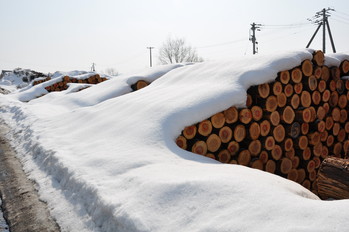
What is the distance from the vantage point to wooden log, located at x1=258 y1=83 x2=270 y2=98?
4.35 m

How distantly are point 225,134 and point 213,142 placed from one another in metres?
0.26

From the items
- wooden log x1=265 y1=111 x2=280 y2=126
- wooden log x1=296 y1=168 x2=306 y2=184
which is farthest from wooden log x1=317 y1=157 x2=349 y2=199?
wooden log x1=296 y1=168 x2=306 y2=184

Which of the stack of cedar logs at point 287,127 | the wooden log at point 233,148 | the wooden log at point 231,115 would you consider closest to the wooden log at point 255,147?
the stack of cedar logs at point 287,127

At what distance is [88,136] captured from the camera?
4.50 meters

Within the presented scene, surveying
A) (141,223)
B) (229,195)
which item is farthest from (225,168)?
(141,223)

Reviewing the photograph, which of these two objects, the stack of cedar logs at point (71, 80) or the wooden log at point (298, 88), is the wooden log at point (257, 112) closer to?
the wooden log at point (298, 88)

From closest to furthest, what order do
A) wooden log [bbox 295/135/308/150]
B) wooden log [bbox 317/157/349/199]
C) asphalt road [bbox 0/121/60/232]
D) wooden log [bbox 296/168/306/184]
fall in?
asphalt road [bbox 0/121/60/232]
wooden log [bbox 317/157/349/199]
wooden log [bbox 295/135/308/150]
wooden log [bbox 296/168/306/184]

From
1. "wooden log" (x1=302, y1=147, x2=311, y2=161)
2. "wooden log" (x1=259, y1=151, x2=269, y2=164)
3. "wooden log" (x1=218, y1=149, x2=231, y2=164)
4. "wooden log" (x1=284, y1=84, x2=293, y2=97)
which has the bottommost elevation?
"wooden log" (x1=302, y1=147, x2=311, y2=161)

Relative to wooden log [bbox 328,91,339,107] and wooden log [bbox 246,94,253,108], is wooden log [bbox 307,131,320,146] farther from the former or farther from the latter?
wooden log [bbox 246,94,253,108]

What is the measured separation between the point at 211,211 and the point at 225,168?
0.84 m

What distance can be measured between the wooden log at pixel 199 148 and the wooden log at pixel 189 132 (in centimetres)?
13

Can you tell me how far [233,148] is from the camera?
4203 millimetres

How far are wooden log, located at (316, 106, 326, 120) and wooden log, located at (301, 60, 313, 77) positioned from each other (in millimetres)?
774

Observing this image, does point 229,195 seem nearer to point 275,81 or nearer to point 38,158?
point 275,81
